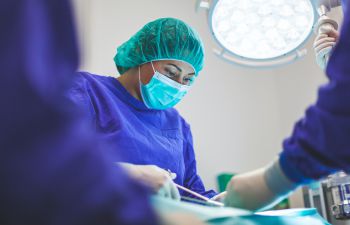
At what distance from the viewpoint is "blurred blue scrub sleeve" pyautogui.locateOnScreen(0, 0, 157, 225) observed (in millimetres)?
422

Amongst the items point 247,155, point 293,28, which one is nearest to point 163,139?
point 293,28

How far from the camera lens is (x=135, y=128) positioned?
1.48 meters

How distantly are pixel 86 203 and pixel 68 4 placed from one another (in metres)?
0.25

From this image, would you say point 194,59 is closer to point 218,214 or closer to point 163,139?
point 163,139

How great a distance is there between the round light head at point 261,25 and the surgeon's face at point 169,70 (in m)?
0.34

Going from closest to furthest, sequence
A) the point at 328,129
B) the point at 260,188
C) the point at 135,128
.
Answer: the point at 328,129
the point at 260,188
the point at 135,128

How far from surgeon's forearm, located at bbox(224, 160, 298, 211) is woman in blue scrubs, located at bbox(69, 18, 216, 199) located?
0.54 meters

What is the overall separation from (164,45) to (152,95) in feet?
0.66

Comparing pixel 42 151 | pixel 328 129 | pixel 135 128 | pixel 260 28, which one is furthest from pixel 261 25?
→ pixel 42 151

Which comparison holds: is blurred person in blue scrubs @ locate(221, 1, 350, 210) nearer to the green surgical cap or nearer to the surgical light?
the surgical light

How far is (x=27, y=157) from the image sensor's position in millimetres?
425

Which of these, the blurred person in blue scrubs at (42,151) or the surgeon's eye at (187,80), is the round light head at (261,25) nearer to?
the surgeon's eye at (187,80)

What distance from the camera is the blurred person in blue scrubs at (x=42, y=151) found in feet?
1.39

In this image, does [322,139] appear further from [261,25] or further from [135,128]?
[135,128]
